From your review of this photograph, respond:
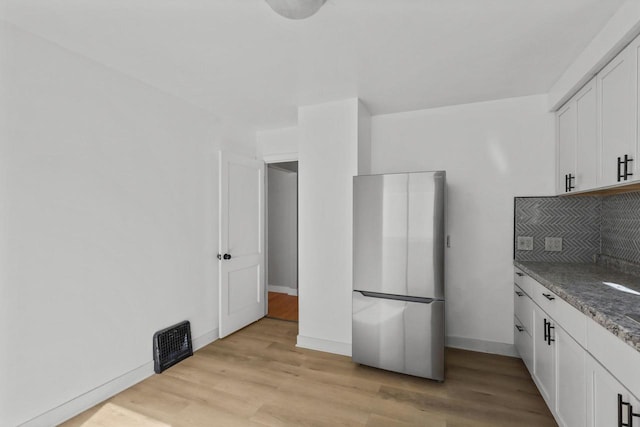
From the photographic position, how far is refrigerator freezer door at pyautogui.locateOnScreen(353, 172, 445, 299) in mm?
2355

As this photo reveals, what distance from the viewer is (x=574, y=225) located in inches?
107

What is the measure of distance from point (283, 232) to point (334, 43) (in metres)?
3.76

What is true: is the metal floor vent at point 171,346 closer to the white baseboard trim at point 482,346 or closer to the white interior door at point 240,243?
the white interior door at point 240,243

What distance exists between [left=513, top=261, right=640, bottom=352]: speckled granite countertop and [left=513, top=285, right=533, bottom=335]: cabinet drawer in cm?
23

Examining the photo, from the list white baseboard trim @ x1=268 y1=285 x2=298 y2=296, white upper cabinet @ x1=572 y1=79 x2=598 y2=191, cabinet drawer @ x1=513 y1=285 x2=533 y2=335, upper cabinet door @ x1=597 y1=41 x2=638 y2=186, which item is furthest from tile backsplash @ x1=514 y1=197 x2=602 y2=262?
white baseboard trim @ x1=268 y1=285 x2=298 y2=296

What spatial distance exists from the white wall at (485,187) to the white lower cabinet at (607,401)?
5.26 ft

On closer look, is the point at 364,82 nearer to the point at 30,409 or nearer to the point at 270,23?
the point at 270,23

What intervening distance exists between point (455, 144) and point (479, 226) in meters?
0.84

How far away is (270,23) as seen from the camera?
176 cm

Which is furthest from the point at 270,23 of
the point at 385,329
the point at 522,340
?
the point at 522,340

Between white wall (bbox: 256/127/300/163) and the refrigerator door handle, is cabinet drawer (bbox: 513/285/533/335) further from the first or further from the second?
white wall (bbox: 256/127/300/163)

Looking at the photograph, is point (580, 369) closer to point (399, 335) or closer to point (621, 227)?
point (399, 335)

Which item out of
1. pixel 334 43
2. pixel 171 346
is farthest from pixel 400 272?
pixel 171 346

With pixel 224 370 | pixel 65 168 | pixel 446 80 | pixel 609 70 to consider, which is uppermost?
pixel 446 80
